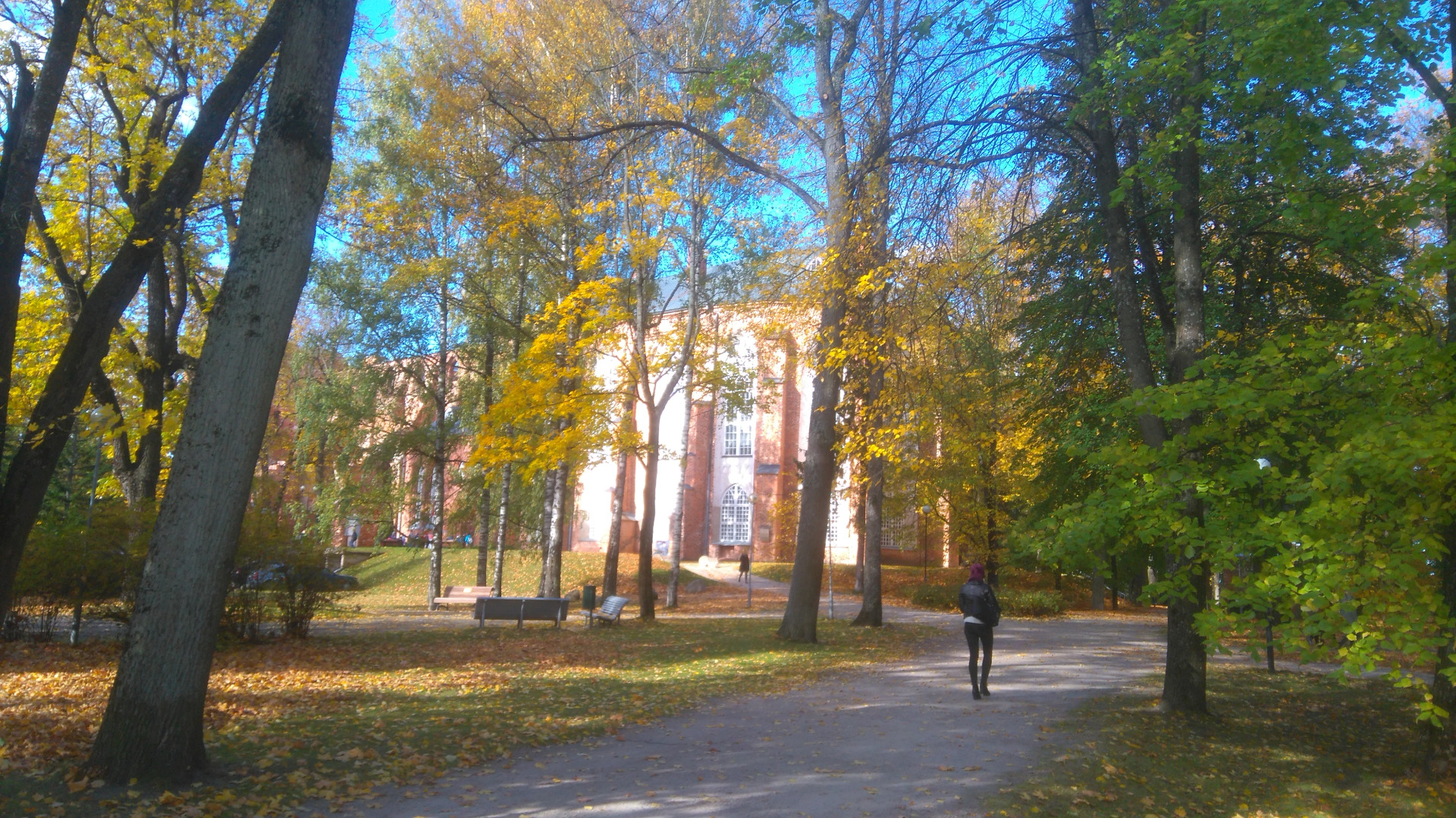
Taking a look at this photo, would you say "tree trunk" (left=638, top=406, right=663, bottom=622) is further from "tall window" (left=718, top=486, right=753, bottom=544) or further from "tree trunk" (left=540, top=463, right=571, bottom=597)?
"tall window" (left=718, top=486, right=753, bottom=544)

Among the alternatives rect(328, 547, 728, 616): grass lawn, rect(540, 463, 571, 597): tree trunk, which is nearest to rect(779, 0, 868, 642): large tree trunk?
rect(540, 463, 571, 597): tree trunk

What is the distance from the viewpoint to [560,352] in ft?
60.2

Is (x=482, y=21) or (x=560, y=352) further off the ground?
(x=482, y=21)

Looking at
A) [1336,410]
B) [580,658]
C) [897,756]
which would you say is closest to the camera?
[1336,410]

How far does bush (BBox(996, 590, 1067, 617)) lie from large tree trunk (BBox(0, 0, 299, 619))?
22.7 meters

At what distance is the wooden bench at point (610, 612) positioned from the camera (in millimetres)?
17375

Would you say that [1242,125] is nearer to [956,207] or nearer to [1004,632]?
[956,207]

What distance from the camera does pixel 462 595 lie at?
85.1 ft

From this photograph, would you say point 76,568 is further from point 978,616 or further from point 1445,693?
point 1445,693

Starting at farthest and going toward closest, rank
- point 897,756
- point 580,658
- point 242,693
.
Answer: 1. point 580,658
2. point 242,693
3. point 897,756

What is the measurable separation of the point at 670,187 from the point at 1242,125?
38.4ft

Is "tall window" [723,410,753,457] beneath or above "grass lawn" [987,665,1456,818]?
above

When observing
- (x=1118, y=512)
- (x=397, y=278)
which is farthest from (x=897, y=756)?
(x=397, y=278)

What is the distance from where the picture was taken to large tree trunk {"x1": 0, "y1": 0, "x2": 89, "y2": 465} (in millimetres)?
7645
